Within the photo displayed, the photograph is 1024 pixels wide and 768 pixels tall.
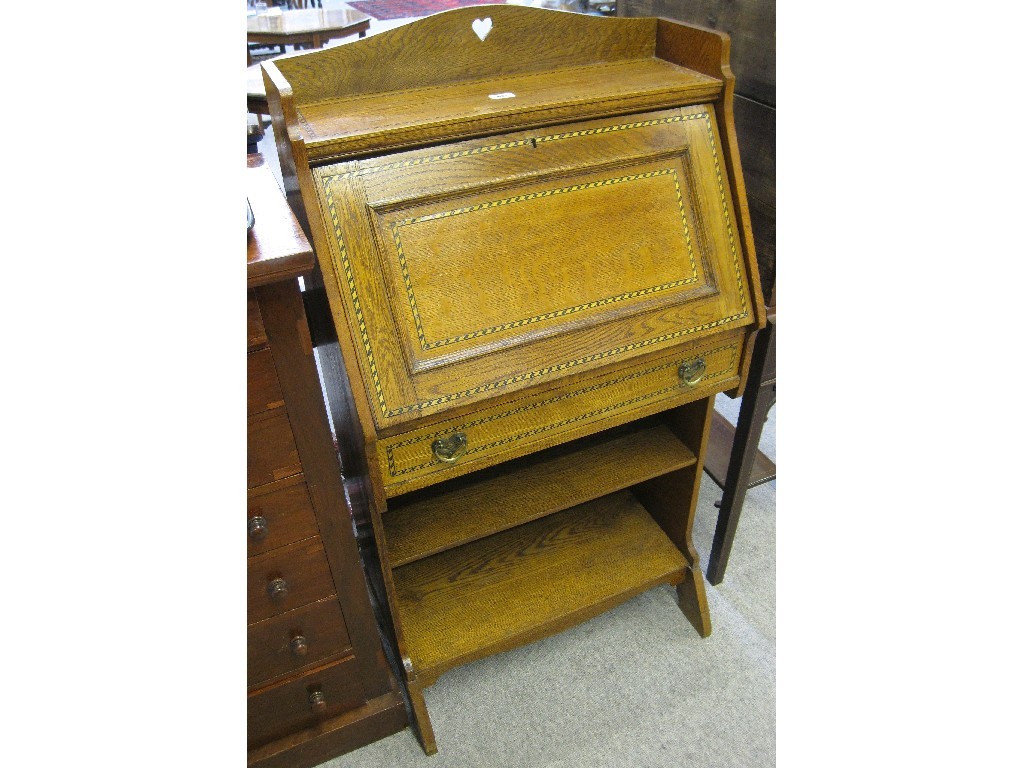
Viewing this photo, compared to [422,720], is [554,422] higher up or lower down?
higher up

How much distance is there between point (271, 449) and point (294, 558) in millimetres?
260

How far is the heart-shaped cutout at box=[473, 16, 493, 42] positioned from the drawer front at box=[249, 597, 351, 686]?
108 cm

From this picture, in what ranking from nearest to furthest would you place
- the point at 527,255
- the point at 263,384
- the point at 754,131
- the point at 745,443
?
the point at 263,384
the point at 527,255
the point at 754,131
the point at 745,443

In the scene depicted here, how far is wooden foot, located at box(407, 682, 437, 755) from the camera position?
5.08 feet

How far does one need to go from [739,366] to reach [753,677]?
0.80 metres

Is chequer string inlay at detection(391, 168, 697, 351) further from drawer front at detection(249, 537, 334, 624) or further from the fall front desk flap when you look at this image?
drawer front at detection(249, 537, 334, 624)

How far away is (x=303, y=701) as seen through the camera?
1.51m

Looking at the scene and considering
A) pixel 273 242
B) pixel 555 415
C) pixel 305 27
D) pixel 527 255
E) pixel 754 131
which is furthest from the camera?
pixel 305 27

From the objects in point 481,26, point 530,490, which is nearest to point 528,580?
point 530,490

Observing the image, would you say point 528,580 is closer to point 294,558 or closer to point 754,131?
point 294,558

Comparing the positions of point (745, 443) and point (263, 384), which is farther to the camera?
point (745, 443)

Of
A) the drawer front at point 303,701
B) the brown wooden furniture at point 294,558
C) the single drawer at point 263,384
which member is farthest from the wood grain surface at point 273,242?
the drawer front at point 303,701

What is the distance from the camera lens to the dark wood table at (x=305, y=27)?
477 centimetres

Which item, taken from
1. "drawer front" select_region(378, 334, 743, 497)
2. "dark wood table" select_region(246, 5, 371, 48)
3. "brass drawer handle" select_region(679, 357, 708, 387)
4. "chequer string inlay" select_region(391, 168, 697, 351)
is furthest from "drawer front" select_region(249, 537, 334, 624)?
"dark wood table" select_region(246, 5, 371, 48)
